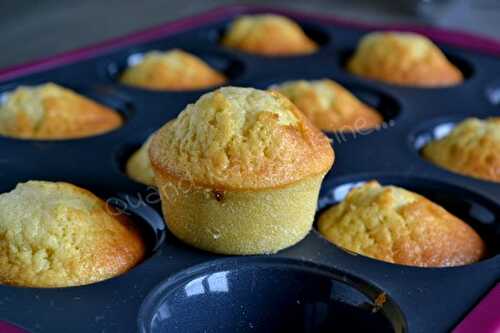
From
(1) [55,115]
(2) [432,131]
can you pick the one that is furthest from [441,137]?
(1) [55,115]

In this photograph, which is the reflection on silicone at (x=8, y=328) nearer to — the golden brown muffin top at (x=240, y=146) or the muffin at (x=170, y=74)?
the golden brown muffin top at (x=240, y=146)

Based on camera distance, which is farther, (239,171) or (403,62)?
(403,62)

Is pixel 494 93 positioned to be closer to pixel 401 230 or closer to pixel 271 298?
pixel 401 230

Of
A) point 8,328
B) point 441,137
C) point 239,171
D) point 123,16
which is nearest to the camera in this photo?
point 8,328

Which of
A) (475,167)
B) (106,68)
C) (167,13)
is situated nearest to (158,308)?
(475,167)

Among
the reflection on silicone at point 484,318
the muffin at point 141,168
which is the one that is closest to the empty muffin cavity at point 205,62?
the muffin at point 141,168
